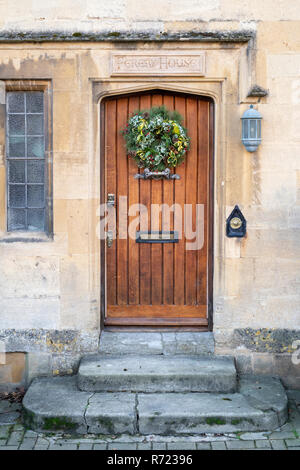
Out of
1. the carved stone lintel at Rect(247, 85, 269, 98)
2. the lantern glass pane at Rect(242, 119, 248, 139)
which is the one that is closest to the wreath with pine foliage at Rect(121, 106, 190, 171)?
the lantern glass pane at Rect(242, 119, 248, 139)

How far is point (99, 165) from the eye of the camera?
18.5 ft

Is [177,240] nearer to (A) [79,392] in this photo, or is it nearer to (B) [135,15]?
(A) [79,392]

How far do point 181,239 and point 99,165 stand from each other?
1.17m

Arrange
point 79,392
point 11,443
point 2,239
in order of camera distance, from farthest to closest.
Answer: point 2,239 < point 79,392 < point 11,443

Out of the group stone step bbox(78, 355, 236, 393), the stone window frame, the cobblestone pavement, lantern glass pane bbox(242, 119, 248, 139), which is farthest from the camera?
the stone window frame

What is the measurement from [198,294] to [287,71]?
2.45 metres

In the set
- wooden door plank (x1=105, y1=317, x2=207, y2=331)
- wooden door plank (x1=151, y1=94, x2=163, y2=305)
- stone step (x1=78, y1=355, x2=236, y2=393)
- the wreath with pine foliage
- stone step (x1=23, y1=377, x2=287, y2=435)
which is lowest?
stone step (x1=23, y1=377, x2=287, y2=435)

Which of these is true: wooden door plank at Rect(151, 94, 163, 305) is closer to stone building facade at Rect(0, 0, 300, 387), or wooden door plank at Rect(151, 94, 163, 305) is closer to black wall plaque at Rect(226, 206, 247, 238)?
stone building facade at Rect(0, 0, 300, 387)

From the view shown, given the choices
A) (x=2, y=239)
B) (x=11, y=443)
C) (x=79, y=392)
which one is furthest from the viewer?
(x=2, y=239)

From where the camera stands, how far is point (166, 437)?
187 inches

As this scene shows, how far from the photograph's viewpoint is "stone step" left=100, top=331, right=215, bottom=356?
5633mm

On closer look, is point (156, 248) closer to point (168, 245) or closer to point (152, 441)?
point (168, 245)

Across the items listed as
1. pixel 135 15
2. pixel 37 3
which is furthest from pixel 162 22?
pixel 37 3

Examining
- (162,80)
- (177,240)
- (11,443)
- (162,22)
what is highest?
(162,22)
